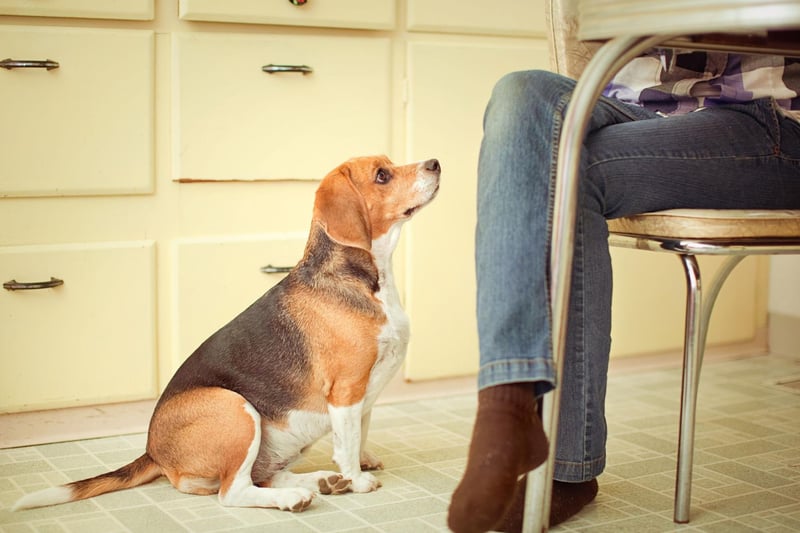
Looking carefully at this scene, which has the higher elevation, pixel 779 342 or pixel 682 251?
pixel 682 251

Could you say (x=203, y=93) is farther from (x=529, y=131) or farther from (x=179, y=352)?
(x=529, y=131)

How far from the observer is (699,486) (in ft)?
6.03

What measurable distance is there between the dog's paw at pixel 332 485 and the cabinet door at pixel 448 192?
0.72 meters

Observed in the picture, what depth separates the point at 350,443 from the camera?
180 centimetres

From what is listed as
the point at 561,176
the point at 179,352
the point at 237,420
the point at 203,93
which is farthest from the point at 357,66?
the point at 561,176

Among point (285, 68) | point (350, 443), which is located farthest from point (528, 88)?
point (285, 68)

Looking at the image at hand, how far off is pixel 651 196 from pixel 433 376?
3.82 ft

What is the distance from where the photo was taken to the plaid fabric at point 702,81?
154cm

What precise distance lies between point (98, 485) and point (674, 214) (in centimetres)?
108

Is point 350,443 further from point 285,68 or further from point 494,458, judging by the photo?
point 285,68

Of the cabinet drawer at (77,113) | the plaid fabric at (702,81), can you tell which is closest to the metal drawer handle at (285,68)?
the cabinet drawer at (77,113)

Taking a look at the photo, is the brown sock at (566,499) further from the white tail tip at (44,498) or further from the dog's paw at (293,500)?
the white tail tip at (44,498)

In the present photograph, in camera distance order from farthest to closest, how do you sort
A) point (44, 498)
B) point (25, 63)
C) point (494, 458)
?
point (25, 63) → point (44, 498) → point (494, 458)

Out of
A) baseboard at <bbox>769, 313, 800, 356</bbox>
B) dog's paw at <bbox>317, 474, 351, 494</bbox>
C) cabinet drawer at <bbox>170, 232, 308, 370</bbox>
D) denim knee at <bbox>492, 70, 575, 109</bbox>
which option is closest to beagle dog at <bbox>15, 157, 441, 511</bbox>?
dog's paw at <bbox>317, 474, 351, 494</bbox>
